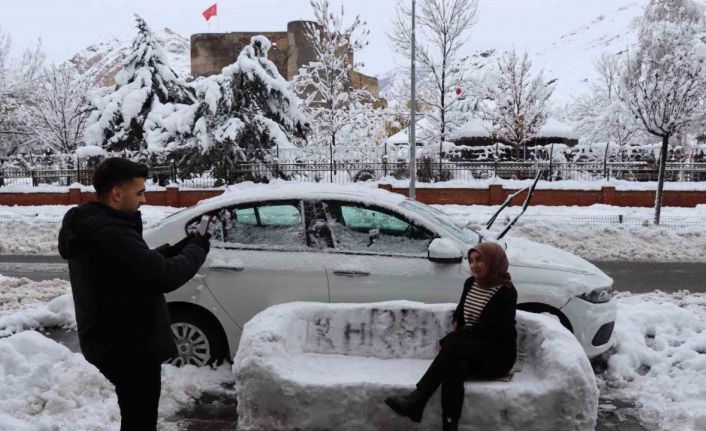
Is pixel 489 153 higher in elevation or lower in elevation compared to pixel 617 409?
higher

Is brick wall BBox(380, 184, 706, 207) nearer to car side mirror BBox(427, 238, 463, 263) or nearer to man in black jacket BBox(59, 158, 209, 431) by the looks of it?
car side mirror BBox(427, 238, 463, 263)

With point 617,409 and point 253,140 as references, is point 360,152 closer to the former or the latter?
point 253,140

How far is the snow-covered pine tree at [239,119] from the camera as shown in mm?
22109

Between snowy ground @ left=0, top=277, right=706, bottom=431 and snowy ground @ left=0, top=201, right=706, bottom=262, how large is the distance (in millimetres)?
6133

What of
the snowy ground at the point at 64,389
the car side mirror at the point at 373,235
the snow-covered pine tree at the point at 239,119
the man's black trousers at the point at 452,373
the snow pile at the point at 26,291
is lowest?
the snow pile at the point at 26,291

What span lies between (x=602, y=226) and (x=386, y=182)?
8.56 m

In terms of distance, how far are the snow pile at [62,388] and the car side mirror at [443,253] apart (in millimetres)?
2023

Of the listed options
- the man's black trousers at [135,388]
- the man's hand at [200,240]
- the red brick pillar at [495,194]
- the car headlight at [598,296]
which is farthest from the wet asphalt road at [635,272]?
the red brick pillar at [495,194]

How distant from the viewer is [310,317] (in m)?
4.63

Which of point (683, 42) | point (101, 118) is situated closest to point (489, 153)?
point (683, 42)

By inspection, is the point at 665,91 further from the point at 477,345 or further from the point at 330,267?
the point at 477,345

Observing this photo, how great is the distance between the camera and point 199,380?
5316 millimetres

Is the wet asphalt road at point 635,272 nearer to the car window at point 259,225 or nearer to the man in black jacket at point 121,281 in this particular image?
the car window at point 259,225

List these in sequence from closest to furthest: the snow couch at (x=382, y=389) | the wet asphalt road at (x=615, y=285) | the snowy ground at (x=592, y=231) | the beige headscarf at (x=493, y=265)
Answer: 1. the snow couch at (x=382, y=389)
2. the beige headscarf at (x=493, y=265)
3. the wet asphalt road at (x=615, y=285)
4. the snowy ground at (x=592, y=231)
